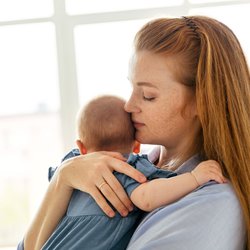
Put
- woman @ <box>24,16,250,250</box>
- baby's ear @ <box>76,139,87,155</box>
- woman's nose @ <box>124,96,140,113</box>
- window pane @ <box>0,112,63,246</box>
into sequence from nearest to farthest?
woman @ <box>24,16,250,250</box>, woman's nose @ <box>124,96,140,113</box>, baby's ear @ <box>76,139,87,155</box>, window pane @ <box>0,112,63,246</box>

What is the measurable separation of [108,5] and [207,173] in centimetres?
178

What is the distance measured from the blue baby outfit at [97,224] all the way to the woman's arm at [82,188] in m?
0.03

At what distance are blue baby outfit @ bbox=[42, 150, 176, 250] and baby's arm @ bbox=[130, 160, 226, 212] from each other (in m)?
0.05

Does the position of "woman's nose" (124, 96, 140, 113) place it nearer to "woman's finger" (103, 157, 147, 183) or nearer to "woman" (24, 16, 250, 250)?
"woman" (24, 16, 250, 250)

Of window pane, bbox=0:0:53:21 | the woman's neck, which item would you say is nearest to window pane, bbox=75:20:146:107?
window pane, bbox=0:0:53:21

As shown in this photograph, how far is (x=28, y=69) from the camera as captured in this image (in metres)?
3.00

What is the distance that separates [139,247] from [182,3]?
6.13 feet

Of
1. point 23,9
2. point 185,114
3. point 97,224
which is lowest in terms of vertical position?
point 97,224

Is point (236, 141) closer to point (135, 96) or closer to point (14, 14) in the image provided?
point (135, 96)

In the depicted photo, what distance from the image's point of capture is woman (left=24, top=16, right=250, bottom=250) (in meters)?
1.36

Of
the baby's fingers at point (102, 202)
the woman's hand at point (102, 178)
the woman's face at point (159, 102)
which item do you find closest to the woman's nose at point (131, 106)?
the woman's face at point (159, 102)

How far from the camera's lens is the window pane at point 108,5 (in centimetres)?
288

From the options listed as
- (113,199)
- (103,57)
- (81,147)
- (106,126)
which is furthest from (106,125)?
(103,57)

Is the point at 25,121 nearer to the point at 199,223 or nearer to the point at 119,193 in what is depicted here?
the point at 119,193
